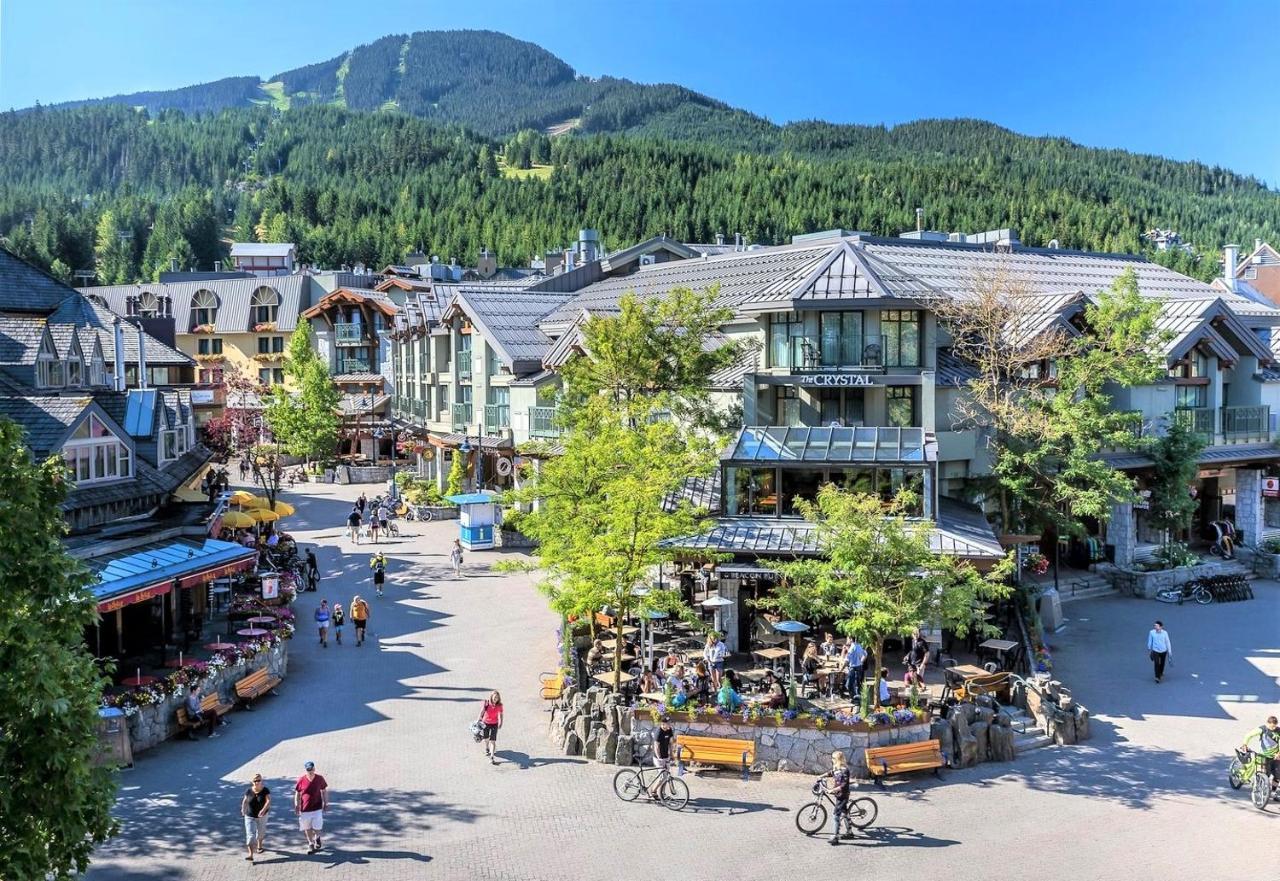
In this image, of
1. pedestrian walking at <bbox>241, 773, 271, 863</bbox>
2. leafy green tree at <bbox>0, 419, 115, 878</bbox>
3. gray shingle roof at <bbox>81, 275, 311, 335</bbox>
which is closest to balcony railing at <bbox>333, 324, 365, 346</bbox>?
gray shingle roof at <bbox>81, 275, 311, 335</bbox>

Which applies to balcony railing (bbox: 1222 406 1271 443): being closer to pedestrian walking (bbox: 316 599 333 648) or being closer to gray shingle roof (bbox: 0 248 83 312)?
pedestrian walking (bbox: 316 599 333 648)

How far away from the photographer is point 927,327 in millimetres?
34438

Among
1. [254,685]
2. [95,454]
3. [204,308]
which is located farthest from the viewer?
[204,308]

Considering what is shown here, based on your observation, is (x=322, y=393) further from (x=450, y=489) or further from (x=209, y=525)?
(x=209, y=525)

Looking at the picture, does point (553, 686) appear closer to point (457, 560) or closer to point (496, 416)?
point (457, 560)

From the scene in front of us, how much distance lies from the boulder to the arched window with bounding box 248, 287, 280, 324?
261 ft

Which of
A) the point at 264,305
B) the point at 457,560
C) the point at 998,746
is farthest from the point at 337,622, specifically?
the point at 264,305

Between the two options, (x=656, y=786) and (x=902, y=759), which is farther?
(x=902, y=759)

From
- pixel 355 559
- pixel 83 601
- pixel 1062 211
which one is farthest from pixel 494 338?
pixel 1062 211

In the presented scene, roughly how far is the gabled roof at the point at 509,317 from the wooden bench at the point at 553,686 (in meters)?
24.4

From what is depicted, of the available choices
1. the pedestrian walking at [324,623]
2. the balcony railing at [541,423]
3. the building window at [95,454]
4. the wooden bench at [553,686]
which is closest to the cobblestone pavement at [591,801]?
the wooden bench at [553,686]

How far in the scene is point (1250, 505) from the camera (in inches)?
1729

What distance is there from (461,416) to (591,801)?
36.8m

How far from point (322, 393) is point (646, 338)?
37.6 meters
